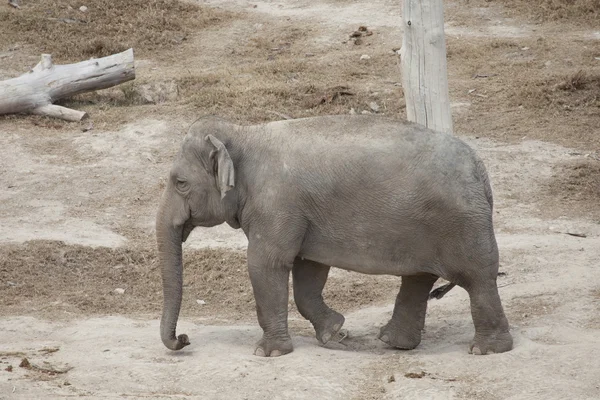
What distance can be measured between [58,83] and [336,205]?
25.7 feet

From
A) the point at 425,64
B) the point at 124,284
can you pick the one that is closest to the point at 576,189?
the point at 425,64

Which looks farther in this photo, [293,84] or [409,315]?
[293,84]

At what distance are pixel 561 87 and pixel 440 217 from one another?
7.72 meters

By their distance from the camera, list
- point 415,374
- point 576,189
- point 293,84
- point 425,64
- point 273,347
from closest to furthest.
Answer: point 415,374
point 273,347
point 425,64
point 576,189
point 293,84

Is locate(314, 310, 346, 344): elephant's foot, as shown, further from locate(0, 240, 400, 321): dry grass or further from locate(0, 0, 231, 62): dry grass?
locate(0, 0, 231, 62): dry grass

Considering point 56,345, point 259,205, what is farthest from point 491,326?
point 56,345

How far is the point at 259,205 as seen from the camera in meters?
7.91

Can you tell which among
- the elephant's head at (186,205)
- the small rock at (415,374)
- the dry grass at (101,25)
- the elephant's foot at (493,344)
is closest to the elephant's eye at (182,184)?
the elephant's head at (186,205)

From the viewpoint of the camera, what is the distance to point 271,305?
26.5 feet

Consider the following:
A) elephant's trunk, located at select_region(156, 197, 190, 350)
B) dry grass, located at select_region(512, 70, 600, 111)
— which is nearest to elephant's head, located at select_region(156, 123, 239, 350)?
elephant's trunk, located at select_region(156, 197, 190, 350)

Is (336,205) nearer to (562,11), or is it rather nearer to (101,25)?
(101,25)

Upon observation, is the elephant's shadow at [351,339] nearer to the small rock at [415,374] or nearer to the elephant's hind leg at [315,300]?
the elephant's hind leg at [315,300]

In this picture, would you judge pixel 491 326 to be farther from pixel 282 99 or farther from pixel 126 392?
pixel 282 99

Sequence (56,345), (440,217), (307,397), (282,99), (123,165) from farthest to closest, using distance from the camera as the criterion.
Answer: (282,99) < (123,165) < (56,345) < (440,217) < (307,397)
